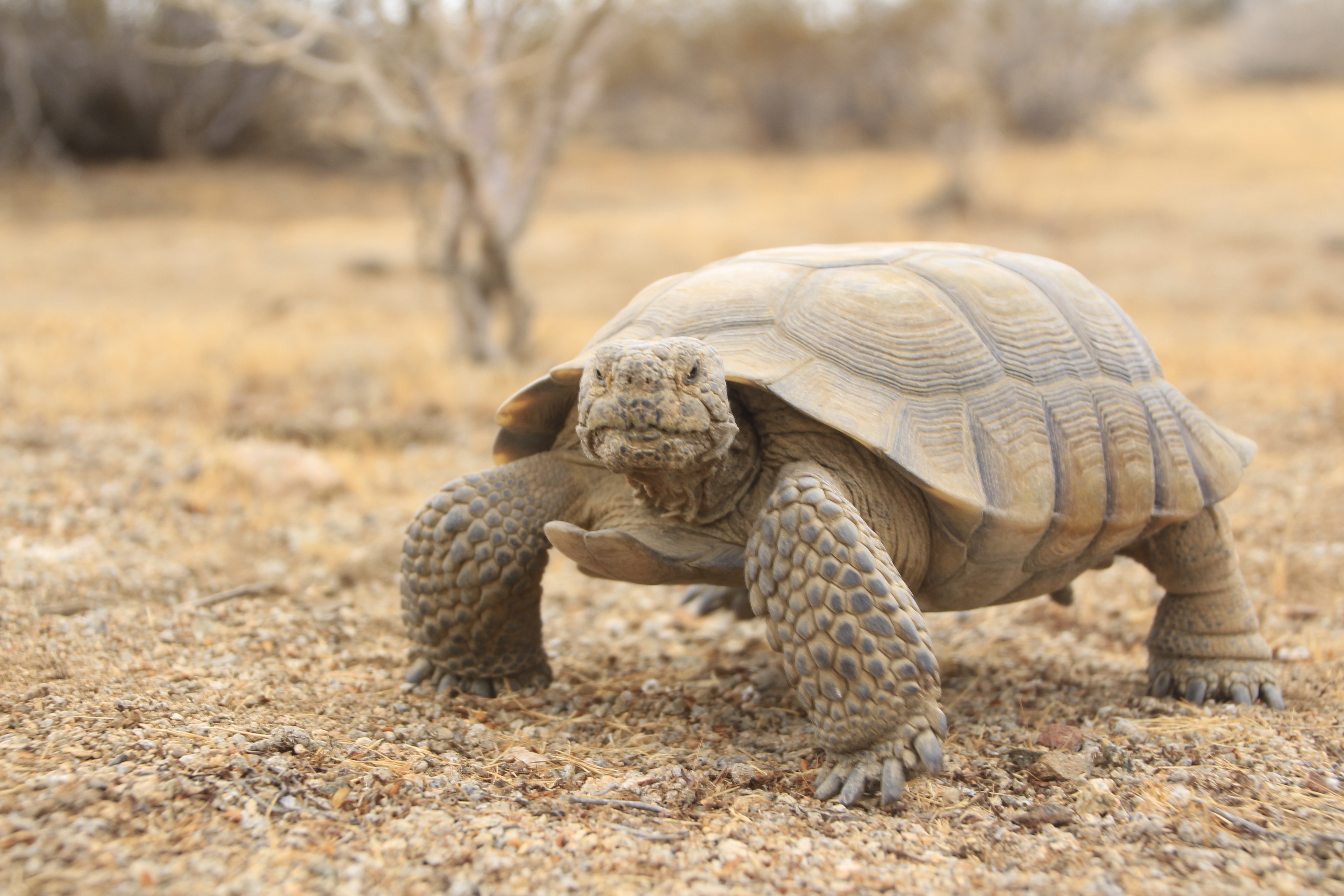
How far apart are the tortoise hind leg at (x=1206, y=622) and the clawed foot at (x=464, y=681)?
171 centimetres

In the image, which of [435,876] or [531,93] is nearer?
[435,876]

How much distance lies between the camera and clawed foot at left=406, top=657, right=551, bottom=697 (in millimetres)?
2727

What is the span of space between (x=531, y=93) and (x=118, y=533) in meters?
8.13

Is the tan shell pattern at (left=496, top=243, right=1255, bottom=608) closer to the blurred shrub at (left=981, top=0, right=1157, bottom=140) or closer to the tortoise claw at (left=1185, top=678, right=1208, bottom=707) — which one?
the tortoise claw at (left=1185, top=678, right=1208, bottom=707)

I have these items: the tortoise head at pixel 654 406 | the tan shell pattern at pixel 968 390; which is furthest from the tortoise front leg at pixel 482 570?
the tortoise head at pixel 654 406

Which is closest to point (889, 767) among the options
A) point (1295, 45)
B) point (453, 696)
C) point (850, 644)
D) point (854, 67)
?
point (850, 644)

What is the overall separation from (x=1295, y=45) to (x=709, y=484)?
28301mm

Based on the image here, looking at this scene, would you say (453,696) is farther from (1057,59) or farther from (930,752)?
(1057,59)

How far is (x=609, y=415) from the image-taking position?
2059mm

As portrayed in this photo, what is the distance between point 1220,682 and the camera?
283cm

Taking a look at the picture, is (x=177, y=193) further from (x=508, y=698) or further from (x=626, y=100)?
(x=508, y=698)

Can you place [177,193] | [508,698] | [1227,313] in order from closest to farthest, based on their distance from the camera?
1. [508,698]
2. [1227,313]
3. [177,193]

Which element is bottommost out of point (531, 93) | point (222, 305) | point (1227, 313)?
point (222, 305)

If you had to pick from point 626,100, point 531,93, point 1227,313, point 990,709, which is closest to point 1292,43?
point 626,100
